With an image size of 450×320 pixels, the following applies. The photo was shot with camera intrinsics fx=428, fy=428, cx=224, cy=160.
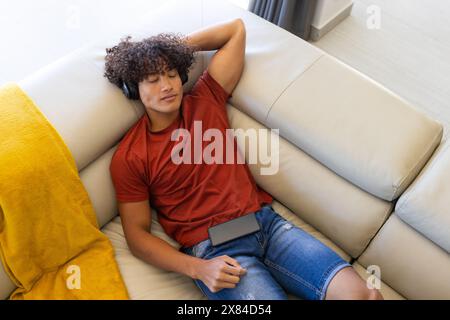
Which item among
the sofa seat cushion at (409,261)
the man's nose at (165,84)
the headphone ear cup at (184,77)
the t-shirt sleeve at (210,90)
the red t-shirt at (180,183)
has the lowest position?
the sofa seat cushion at (409,261)

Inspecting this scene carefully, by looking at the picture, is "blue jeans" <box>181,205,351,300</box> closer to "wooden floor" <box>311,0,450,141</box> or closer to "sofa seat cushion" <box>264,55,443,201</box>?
"sofa seat cushion" <box>264,55,443,201</box>

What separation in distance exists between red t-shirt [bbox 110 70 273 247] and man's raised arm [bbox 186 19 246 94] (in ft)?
0.49

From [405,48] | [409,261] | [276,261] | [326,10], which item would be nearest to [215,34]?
[276,261]

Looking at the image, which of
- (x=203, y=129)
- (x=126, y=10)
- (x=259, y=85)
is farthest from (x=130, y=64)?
(x=126, y=10)

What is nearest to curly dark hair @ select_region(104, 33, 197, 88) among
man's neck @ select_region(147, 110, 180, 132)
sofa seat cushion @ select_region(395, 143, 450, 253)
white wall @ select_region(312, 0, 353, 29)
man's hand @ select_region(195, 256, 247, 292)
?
man's neck @ select_region(147, 110, 180, 132)

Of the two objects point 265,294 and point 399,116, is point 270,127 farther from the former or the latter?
point 265,294

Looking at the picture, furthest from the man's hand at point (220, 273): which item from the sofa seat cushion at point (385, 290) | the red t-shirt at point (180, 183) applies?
the sofa seat cushion at point (385, 290)

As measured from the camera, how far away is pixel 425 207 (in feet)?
3.94

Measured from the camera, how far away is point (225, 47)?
146cm

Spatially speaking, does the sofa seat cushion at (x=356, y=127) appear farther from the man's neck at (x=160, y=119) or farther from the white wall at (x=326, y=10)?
the white wall at (x=326, y=10)

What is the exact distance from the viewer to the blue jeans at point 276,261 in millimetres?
1199

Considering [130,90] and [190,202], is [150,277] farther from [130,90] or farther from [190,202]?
[130,90]

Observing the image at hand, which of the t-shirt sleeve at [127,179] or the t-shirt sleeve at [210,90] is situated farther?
the t-shirt sleeve at [210,90]

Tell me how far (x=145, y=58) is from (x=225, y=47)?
304mm
